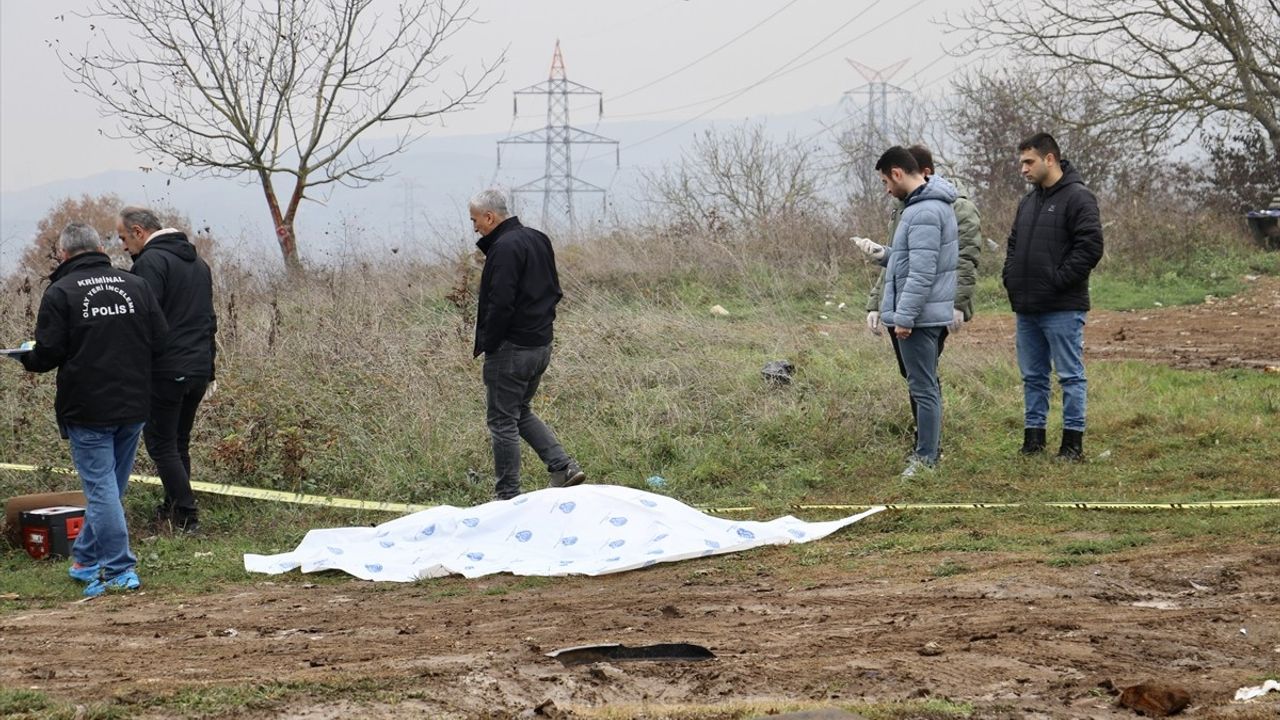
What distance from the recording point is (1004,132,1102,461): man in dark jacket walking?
814cm

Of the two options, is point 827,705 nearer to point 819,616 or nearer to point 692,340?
point 819,616

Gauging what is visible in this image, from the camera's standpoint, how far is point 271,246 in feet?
56.1

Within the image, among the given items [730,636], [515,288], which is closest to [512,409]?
[515,288]

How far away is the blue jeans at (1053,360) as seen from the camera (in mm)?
8305

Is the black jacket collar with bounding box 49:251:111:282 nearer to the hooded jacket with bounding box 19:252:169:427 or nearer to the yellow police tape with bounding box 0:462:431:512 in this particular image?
the hooded jacket with bounding box 19:252:169:427

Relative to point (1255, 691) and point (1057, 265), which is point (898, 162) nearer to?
point (1057, 265)

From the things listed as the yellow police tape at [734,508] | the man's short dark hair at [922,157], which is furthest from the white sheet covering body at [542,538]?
the man's short dark hair at [922,157]

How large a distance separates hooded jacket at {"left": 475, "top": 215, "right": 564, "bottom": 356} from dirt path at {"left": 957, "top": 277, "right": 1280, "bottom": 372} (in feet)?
21.6

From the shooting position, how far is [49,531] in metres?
Result: 7.64

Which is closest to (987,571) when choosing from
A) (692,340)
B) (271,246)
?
(692,340)

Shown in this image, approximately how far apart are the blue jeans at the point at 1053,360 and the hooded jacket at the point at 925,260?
67 cm

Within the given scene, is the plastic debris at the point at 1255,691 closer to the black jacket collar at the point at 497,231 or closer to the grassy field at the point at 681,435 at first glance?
the grassy field at the point at 681,435

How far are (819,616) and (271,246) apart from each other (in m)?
13.4

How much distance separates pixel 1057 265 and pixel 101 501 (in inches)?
237
